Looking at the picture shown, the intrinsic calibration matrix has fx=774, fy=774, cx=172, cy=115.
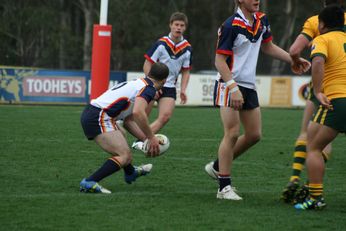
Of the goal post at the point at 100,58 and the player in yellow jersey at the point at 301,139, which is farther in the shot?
the goal post at the point at 100,58

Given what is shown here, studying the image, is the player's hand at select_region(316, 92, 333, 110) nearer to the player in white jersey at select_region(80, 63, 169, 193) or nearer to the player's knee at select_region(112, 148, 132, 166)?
the player in white jersey at select_region(80, 63, 169, 193)

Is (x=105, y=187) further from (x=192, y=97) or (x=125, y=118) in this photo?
(x=192, y=97)

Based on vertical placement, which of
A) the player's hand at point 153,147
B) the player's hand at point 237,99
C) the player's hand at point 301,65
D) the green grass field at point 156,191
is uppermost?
the player's hand at point 301,65

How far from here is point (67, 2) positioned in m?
43.6

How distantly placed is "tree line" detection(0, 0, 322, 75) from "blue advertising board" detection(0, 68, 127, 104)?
22.6 feet

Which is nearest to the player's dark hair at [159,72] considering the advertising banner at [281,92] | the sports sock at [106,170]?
the sports sock at [106,170]

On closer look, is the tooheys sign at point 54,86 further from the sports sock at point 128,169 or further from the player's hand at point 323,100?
the player's hand at point 323,100

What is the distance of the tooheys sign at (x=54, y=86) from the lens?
23.8m

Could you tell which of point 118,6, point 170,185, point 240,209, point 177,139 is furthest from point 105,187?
point 118,6

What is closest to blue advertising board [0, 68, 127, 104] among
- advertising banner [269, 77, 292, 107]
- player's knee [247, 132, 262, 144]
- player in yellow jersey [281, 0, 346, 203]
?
advertising banner [269, 77, 292, 107]

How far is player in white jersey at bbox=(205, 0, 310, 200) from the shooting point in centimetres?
723

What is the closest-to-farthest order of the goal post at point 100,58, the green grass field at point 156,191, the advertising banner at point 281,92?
the green grass field at point 156,191 → the goal post at point 100,58 → the advertising banner at point 281,92

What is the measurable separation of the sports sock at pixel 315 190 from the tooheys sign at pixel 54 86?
Answer: 17771mm

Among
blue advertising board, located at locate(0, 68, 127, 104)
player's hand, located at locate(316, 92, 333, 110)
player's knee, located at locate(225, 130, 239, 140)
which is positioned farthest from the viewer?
blue advertising board, located at locate(0, 68, 127, 104)
